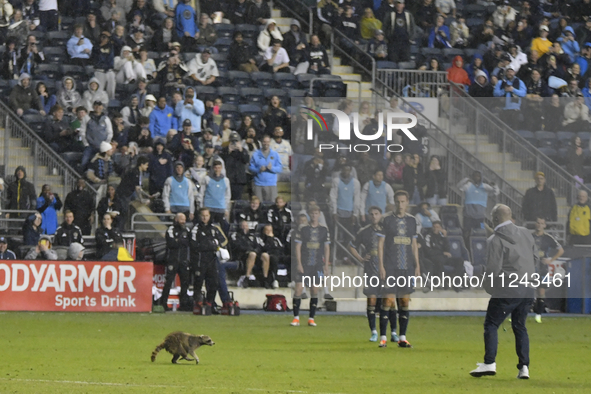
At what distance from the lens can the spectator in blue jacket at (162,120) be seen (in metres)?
23.9

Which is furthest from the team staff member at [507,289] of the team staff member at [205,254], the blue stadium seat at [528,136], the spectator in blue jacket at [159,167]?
the spectator in blue jacket at [159,167]

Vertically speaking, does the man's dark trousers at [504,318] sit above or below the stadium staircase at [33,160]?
below

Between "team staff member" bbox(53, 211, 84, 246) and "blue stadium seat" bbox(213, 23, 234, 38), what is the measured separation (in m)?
8.19

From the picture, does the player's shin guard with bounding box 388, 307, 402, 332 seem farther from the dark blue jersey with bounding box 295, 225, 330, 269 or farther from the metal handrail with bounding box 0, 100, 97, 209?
the metal handrail with bounding box 0, 100, 97, 209

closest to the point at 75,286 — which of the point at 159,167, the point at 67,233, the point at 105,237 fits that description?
the point at 105,237

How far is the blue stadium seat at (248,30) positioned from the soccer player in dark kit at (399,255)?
13.8 m

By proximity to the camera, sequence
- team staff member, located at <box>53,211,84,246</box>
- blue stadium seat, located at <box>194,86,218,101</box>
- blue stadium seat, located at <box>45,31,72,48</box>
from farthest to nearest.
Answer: blue stadium seat, located at <box>45,31,72,48</box> → blue stadium seat, located at <box>194,86,218,101</box> → team staff member, located at <box>53,211,84,246</box>

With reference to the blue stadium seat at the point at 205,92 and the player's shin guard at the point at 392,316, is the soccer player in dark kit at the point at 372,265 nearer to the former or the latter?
the player's shin guard at the point at 392,316

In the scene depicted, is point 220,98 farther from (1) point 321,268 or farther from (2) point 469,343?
(2) point 469,343

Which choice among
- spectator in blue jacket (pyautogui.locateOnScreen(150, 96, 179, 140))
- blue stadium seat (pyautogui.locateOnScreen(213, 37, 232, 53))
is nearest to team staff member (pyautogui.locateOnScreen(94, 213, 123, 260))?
spectator in blue jacket (pyautogui.locateOnScreen(150, 96, 179, 140))

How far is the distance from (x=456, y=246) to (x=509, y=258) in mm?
8034

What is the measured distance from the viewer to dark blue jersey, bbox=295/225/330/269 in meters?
17.5

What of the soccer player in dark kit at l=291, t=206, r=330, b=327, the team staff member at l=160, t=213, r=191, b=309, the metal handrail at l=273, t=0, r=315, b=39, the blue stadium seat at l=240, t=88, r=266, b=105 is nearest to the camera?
the soccer player in dark kit at l=291, t=206, r=330, b=327

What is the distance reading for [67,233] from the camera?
21.3 m
